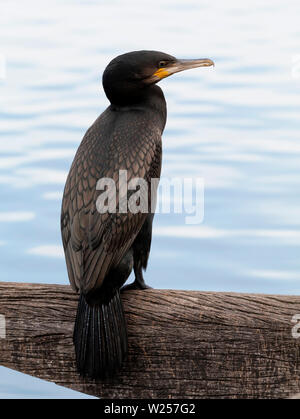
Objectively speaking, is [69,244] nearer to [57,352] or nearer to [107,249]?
[107,249]

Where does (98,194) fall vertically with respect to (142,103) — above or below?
below

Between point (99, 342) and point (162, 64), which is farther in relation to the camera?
point (162, 64)

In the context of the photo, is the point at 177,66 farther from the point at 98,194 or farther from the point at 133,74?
the point at 98,194

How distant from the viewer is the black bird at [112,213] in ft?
10.5

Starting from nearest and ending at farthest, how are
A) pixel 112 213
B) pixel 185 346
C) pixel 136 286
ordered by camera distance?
pixel 185 346, pixel 112 213, pixel 136 286

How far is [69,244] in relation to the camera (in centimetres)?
338

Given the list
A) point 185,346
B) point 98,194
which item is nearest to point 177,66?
point 98,194

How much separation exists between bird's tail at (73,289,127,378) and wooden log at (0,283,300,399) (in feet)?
0.22

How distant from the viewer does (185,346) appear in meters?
3.16

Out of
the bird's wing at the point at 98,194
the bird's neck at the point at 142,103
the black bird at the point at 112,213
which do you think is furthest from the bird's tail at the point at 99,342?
the bird's neck at the point at 142,103

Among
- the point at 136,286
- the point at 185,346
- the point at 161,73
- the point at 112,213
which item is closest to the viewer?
the point at 185,346

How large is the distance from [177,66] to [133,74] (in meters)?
0.28

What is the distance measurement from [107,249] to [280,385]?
36.8 inches

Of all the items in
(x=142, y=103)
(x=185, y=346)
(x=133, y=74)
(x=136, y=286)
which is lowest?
(x=185, y=346)
